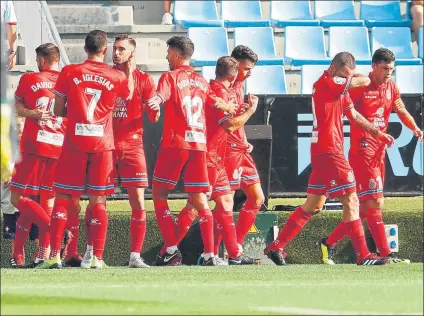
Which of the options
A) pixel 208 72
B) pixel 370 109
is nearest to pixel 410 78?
pixel 208 72

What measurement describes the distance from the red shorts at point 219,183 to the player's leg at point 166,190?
543mm

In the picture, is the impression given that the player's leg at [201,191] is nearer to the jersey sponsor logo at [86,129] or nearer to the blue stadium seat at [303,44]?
the jersey sponsor logo at [86,129]

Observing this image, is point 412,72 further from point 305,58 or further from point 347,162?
point 347,162

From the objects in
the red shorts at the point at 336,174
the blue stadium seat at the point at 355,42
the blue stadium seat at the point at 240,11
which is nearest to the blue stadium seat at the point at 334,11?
the blue stadium seat at the point at 355,42

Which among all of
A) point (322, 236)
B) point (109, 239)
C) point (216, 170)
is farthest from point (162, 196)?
point (322, 236)

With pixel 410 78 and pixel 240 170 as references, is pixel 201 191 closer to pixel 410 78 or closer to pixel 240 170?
pixel 240 170

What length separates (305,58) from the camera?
18984mm

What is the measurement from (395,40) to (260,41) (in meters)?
2.19

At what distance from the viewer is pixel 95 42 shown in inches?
434

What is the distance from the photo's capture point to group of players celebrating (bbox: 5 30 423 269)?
435 inches

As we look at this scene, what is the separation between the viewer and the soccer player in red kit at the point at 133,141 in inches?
454

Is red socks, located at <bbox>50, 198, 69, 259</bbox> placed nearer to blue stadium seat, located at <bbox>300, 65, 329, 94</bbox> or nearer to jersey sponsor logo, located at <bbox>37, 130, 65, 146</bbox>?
jersey sponsor logo, located at <bbox>37, 130, 65, 146</bbox>

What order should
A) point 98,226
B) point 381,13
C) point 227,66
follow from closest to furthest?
point 98,226 < point 227,66 < point 381,13

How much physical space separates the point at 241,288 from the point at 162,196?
3.32 metres
